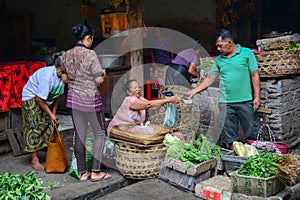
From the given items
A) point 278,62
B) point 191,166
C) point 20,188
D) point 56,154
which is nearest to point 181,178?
point 191,166

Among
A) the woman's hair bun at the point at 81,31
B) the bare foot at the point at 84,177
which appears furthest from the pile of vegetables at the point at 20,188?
the woman's hair bun at the point at 81,31

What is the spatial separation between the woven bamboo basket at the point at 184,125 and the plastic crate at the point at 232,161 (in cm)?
82

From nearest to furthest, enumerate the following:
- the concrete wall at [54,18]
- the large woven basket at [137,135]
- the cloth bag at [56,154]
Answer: the large woven basket at [137,135], the cloth bag at [56,154], the concrete wall at [54,18]

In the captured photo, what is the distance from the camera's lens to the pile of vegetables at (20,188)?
3.84m

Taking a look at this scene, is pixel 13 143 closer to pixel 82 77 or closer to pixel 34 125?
pixel 34 125

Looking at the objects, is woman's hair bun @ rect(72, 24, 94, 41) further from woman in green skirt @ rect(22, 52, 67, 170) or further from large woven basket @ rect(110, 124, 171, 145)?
large woven basket @ rect(110, 124, 171, 145)

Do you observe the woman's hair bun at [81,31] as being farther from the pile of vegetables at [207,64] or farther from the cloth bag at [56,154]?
the pile of vegetables at [207,64]

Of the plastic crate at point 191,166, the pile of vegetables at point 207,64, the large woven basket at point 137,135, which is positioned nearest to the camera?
the plastic crate at point 191,166

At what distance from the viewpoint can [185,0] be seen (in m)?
10.3

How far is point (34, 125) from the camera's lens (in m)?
5.25

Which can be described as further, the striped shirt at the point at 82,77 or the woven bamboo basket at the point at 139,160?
the woven bamboo basket at the point at 139,160

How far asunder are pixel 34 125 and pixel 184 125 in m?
1.97


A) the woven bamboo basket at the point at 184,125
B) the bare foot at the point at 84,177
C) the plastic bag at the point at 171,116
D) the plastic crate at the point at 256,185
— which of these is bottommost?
the bare foot at the point at 84,177

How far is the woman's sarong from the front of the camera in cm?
520
